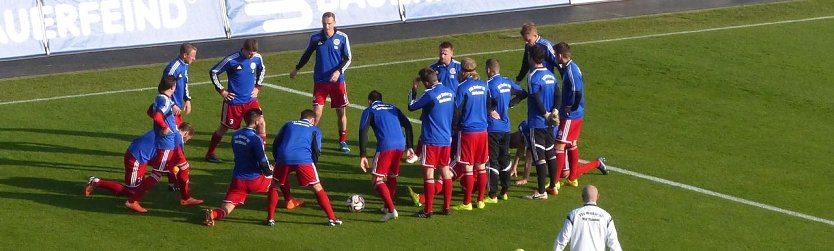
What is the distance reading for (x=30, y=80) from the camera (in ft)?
92.9

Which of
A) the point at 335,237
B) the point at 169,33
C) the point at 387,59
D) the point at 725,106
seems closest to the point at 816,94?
the point at 725,106

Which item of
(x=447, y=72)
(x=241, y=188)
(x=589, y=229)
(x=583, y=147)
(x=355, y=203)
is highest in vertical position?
(x=447, y=72)

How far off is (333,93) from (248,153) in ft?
15.5

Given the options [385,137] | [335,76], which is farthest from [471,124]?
[335,76]

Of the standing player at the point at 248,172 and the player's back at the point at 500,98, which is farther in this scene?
the player's back at the point at 500,98

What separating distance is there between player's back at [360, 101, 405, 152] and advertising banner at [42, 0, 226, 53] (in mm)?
11869

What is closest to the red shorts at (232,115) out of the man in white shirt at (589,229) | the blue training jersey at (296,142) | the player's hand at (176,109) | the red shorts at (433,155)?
the player's hand at (176,109)

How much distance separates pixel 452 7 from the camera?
32375 mm

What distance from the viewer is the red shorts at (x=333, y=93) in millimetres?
23469

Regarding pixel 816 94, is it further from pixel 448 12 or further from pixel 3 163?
pixel 3 163

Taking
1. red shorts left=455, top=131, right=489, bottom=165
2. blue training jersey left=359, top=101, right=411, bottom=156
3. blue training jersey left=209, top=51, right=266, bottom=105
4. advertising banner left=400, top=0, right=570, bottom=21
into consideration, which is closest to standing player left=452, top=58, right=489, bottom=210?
red shorts left=455, top=131, right=489, bottom=165

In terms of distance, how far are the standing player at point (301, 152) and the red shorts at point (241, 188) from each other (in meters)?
0.30

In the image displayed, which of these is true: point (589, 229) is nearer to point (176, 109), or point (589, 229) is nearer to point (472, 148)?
point (472, 148)

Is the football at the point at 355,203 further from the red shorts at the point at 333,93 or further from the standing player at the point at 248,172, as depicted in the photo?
the red shorts at the point at 333,93
